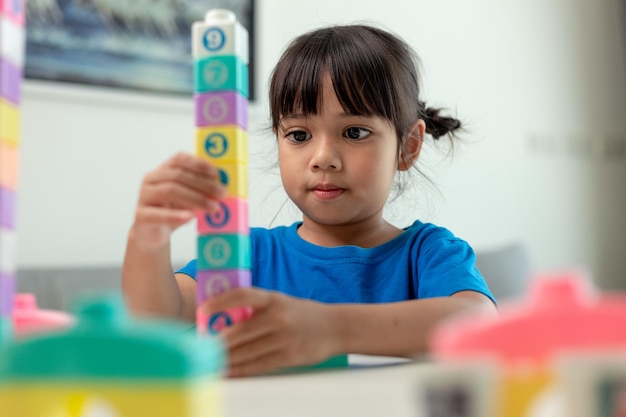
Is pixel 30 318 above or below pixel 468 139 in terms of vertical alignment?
below

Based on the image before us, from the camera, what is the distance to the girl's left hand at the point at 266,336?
51 cm

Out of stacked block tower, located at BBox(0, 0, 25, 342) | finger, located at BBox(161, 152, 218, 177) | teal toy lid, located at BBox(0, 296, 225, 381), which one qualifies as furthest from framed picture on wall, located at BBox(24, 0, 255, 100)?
teal toy lid, located at BBox(0, 296, 225, 381)

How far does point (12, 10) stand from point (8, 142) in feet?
0.21

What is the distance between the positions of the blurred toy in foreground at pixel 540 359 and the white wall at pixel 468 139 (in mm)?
1264

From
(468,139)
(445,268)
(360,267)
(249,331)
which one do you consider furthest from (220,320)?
(468,139)

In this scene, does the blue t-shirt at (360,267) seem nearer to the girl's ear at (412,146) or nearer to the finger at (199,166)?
the girl's ear at (412,146)

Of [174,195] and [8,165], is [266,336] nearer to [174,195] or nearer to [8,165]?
Result: [174,195]

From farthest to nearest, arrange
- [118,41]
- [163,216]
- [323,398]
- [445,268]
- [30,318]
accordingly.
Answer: [118,41] < [445,268] < [163,216] < [30,318] < [323,398]

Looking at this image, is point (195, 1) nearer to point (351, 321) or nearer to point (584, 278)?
point (351, 321)

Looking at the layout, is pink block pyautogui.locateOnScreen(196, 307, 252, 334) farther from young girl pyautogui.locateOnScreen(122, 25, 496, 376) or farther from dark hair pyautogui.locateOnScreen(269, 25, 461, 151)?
dark hair pyautogui.locateOnScreen(269, 25, 461, 151)

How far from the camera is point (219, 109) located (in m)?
0.50

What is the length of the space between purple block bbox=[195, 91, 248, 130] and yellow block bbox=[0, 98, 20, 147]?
15 cm

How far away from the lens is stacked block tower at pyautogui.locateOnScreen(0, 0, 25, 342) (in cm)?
35

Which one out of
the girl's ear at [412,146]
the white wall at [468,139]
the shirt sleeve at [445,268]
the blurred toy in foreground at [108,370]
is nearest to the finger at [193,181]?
the blurred toy in foreground at [108,370]
